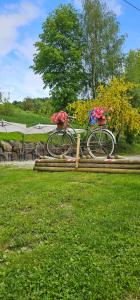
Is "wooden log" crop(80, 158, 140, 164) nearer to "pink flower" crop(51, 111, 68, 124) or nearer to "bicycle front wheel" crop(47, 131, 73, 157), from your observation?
"bicycle front wheel" crop(47, 131, 73, 157)

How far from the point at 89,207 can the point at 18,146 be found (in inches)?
577

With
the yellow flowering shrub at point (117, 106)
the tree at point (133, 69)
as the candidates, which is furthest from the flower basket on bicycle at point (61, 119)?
the tree at point (133, 69)

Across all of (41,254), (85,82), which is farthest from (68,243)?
(85,82)

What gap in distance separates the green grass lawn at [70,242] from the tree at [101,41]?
24.7 m

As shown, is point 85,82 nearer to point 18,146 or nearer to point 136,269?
point 18,146

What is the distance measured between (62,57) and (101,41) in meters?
3.22

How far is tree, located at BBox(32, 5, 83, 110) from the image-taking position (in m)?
30.6

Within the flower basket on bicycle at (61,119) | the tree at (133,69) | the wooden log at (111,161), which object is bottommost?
the wooden log at (111,161)

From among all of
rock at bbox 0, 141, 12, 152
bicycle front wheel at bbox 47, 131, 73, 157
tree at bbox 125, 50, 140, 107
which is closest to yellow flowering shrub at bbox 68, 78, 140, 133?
tree at bbox 125, 50, 140, 107

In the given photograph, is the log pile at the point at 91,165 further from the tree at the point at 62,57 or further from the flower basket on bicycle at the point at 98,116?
the tree at the point at 62,57

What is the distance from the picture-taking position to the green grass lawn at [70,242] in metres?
3.03

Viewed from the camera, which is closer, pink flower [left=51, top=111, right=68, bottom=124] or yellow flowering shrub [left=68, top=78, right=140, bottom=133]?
pink flower [left=51, top=111, right=68, bottom=124]

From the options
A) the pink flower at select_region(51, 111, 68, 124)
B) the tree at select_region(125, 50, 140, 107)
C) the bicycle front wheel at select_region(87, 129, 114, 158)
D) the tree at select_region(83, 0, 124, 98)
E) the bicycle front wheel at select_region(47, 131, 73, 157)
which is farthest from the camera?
the tree at select_region(83, 0, 124, 98)

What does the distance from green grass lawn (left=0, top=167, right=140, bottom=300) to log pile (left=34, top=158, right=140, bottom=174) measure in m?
1.36
